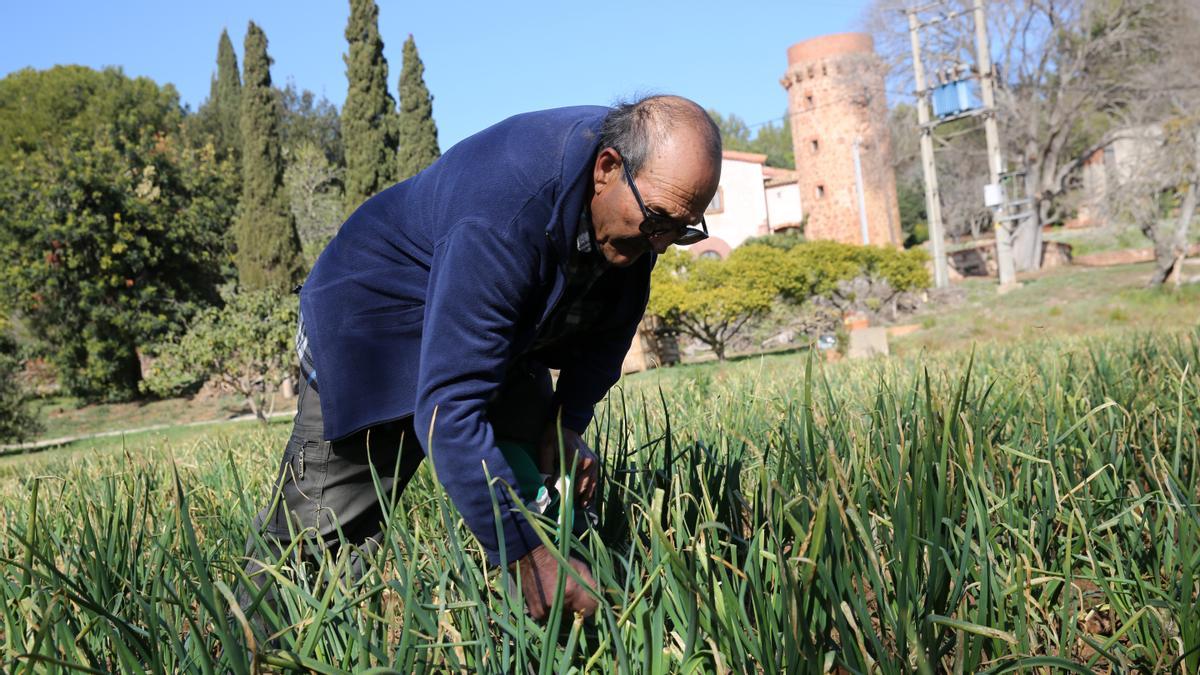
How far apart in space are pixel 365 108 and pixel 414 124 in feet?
3.79

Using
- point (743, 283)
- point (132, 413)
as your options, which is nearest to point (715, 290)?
point (743, 283)

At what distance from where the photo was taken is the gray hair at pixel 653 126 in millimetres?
1719

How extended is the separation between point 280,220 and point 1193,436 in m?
19.9

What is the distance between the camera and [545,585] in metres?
1.69

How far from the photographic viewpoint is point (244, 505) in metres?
2.50

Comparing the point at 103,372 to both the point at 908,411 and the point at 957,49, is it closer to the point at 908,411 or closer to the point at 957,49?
the point at 908,411

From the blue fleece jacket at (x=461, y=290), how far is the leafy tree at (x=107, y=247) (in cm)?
1917

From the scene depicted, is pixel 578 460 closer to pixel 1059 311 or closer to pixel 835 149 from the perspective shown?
pixel 1059 311

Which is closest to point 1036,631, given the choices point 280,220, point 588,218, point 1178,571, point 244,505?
point 1178,571

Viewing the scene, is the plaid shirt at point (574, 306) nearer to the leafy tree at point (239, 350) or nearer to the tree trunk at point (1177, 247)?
the leafy tree at point (239, 350)

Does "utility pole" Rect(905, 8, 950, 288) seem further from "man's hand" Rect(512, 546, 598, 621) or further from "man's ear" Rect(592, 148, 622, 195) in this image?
"man's hand" Rect(512, 546, 598, 621)

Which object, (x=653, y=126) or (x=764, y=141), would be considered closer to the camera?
(x=653, y=126)

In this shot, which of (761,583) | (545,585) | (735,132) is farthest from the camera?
(735,132)

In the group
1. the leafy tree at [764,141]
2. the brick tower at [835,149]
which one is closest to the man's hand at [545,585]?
the brick tower at [835,149]
